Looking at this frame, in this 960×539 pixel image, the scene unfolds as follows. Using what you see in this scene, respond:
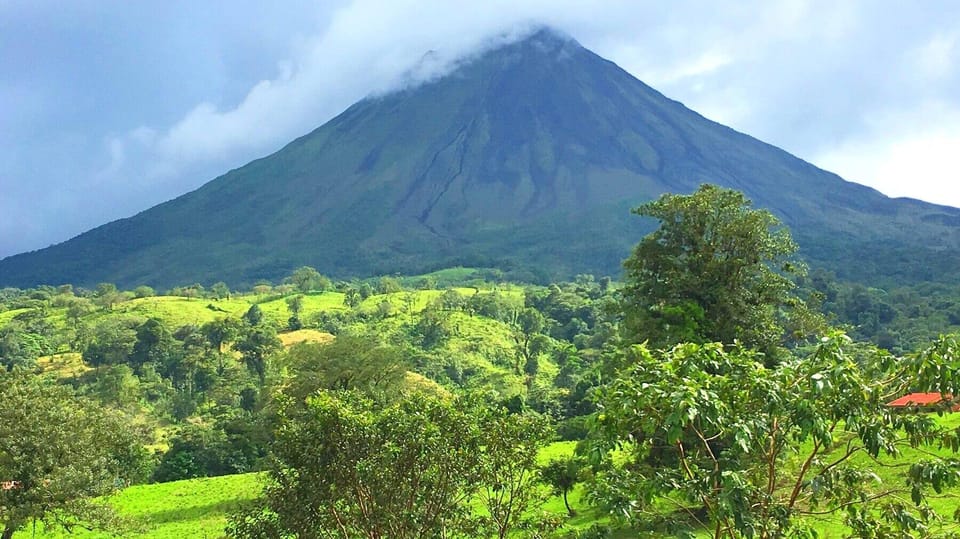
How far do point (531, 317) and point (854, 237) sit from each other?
116 metres

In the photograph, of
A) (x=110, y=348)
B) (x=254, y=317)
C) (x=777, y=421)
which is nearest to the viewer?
(x=777, y=421)

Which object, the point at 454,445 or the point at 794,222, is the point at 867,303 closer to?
the point at 454,445

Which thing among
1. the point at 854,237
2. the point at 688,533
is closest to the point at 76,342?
the point at 688,533

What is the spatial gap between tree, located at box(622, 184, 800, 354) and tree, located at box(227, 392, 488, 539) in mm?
9500

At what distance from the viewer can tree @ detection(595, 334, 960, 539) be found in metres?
4.18

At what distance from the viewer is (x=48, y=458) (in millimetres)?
13812

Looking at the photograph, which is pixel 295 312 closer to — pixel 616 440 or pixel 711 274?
pixel 711 274

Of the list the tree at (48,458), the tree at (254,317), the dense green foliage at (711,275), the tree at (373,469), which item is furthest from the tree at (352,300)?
the tree at (373,469)

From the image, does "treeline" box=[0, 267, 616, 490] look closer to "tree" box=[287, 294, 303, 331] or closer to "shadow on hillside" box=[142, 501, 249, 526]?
"tree" box=[287, 294, 303, 331]

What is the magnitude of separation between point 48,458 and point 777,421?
559 inches

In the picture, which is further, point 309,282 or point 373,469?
point 309,282

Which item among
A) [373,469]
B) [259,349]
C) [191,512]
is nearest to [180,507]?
[191,512]

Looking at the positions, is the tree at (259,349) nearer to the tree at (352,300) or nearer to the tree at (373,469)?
the tree at (352,300)

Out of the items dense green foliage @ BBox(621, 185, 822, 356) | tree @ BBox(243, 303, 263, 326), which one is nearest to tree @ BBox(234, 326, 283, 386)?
tree @ BBox(243, 303, 263, 326)
